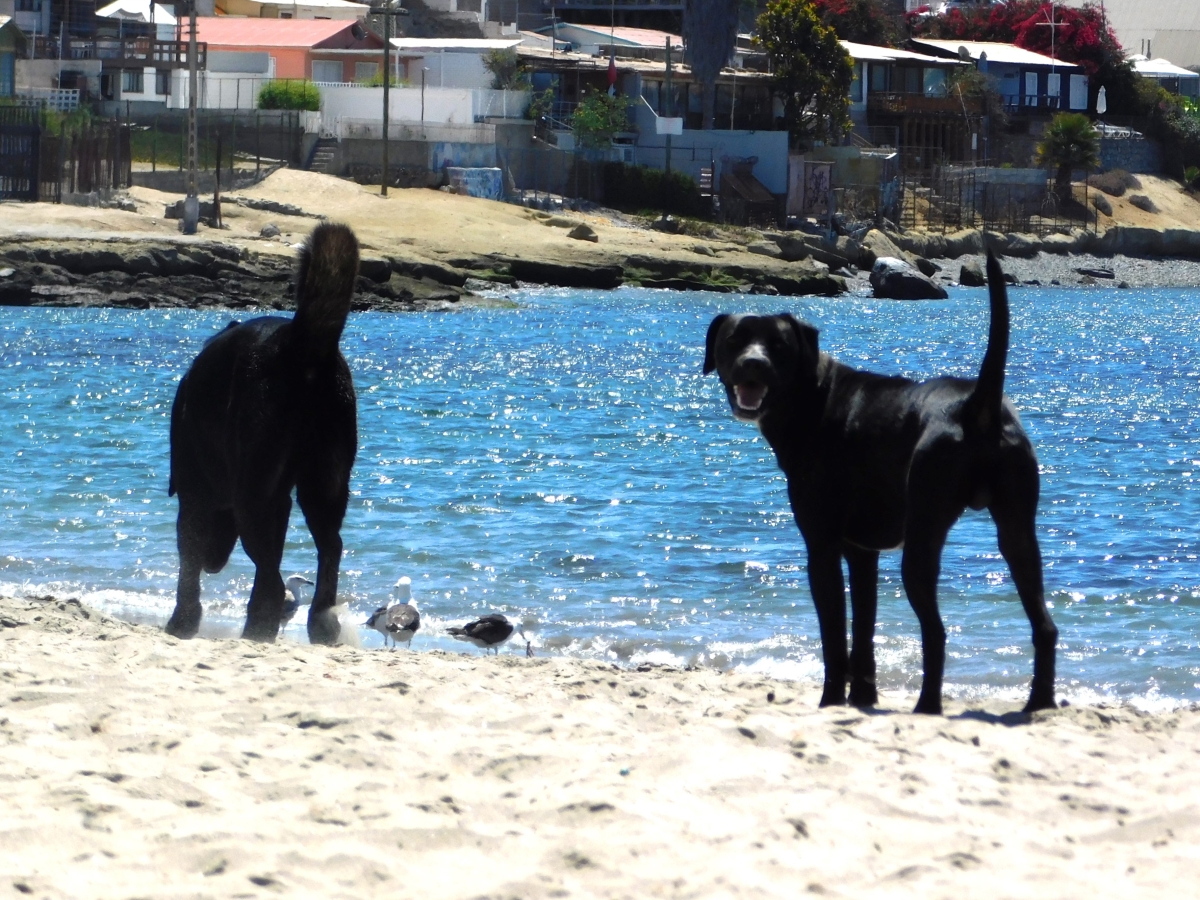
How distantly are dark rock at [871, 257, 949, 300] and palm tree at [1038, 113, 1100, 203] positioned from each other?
22.6m

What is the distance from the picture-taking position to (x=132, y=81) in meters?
58.9

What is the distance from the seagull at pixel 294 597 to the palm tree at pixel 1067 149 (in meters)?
64.6

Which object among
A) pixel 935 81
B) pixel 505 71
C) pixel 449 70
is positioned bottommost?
pixel 505 71

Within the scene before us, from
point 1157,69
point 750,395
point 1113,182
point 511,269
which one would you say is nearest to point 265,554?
point 750,395

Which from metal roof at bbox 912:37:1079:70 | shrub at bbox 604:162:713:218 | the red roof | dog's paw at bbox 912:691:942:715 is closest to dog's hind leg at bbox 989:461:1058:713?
dog's paw at bbox 912:691:942:715

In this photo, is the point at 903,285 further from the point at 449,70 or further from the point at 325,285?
the point at 325,285

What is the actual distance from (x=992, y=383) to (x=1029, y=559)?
63 centimetres

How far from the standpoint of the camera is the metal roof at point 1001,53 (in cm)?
7638

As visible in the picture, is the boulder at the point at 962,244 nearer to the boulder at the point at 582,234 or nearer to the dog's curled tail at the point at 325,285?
the boulder at the point at 582,234

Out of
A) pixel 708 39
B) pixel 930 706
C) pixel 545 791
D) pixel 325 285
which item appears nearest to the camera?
pixel 545 791

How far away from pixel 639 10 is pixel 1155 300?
122ft

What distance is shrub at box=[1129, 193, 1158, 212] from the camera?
237ft

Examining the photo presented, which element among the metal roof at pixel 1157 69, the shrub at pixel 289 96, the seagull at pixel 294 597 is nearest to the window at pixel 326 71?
the shrub at pixel 289 96

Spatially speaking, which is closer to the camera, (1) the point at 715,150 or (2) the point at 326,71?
(2) the point at 326,71
